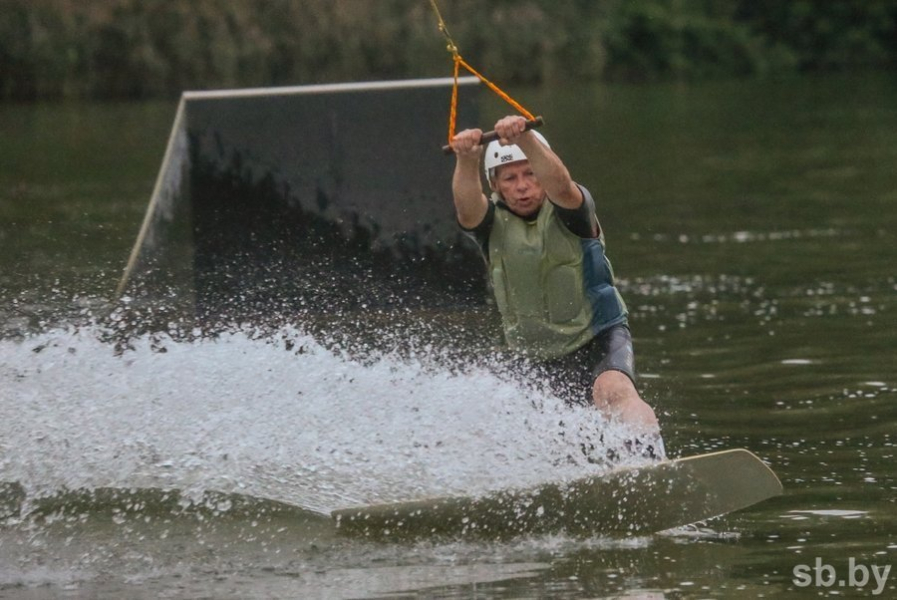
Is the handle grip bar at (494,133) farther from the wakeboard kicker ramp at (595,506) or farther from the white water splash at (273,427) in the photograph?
the wakeboard kicker ramp at (595,506)

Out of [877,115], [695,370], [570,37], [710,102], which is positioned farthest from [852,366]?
[570,37]

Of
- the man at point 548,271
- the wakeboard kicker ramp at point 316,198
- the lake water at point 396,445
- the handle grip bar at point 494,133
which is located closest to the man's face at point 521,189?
the man at point 548,271

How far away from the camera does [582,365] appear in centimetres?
755

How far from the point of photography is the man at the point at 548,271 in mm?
7438

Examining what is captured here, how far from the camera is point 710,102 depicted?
40312mm

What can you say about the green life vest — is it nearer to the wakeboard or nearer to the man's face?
the man's face

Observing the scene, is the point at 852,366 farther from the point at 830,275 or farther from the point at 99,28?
the point at 99,28

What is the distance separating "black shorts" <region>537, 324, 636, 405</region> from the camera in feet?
24.6

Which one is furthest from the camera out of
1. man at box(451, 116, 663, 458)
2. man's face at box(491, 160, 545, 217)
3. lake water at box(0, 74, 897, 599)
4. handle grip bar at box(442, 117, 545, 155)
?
man's face at box(491, 160, 545, 217)

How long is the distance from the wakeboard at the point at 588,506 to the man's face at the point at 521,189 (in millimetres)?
1245

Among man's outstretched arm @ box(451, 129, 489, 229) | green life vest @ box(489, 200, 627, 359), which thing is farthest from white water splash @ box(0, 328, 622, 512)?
man's outstretched arm @ box(451, 129, 489, 229)

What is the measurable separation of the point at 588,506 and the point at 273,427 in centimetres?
147

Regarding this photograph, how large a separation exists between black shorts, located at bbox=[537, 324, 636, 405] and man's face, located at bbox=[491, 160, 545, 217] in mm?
596

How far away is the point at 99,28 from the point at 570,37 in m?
14.2
